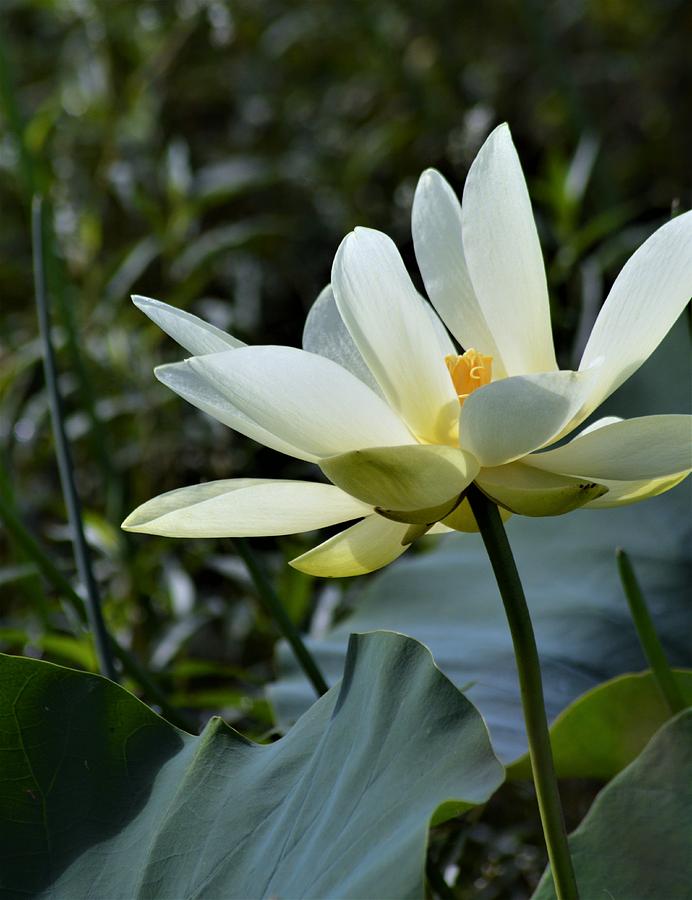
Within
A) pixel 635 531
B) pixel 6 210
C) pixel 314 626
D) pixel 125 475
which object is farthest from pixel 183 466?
pixel 6 210

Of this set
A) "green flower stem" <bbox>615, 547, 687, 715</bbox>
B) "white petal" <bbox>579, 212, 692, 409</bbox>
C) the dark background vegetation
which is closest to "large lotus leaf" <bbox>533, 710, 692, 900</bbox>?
"green flower stem" <bbox>615, 547, 687, 715</bbox>

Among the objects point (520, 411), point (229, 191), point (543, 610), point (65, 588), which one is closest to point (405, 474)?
point (520, 411)

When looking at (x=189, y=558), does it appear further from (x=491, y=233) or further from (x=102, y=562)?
(x=491, y=233)

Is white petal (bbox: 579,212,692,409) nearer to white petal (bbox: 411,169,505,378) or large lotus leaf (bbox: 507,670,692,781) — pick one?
white petal (bbox: 411,169,505,378)

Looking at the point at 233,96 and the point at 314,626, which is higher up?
the point at 233,96

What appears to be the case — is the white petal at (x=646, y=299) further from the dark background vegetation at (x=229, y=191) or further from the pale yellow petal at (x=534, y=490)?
the dark background vegetation at (x=229, y=191)

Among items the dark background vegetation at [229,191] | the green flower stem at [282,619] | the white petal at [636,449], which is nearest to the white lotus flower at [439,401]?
the white petal at [636,449]
